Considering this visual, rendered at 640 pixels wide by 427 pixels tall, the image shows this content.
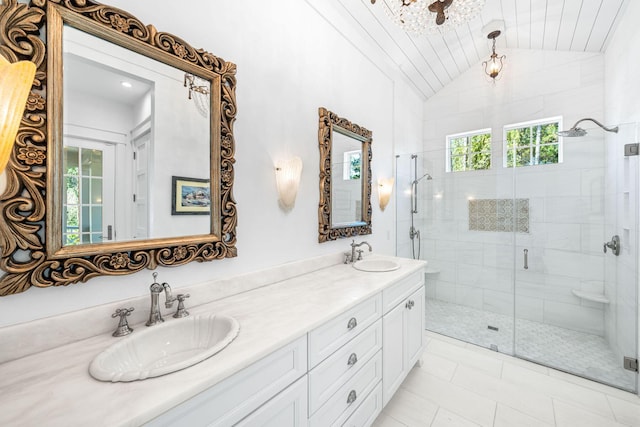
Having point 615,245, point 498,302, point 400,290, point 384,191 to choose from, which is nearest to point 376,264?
point 400,290

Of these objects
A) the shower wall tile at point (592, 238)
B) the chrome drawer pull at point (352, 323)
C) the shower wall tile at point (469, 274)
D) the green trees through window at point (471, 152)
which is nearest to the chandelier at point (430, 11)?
the chrome drawer pull at point (352, 323)

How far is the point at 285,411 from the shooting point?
0.99 metres

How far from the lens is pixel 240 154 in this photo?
150 centimetres

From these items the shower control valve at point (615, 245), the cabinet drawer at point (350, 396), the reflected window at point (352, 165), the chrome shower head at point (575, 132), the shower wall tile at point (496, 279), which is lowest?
the cabinet drawer at point (350, 396)

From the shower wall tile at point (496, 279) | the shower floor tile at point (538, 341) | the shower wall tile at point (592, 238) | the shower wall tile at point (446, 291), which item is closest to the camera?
the shower floor tile at point (538, 341)

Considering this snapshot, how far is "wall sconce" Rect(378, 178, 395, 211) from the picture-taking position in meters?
2.82

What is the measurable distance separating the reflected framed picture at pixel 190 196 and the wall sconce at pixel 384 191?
74.5 inches

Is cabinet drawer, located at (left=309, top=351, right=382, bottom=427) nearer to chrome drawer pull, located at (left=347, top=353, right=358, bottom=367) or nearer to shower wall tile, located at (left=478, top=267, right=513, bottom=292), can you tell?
chrome drawer pull, located at (left=347, top=353, right=358, bottom=367)

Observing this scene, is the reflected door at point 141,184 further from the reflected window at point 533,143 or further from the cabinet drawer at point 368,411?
the reflected window at point 533,143

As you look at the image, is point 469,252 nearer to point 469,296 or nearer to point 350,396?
point 469,296

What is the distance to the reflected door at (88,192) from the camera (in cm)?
97

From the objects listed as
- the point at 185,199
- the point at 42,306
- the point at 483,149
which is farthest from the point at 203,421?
the point at 483,149

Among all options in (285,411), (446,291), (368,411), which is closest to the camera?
(285,411)

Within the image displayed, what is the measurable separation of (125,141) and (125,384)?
903 mm
